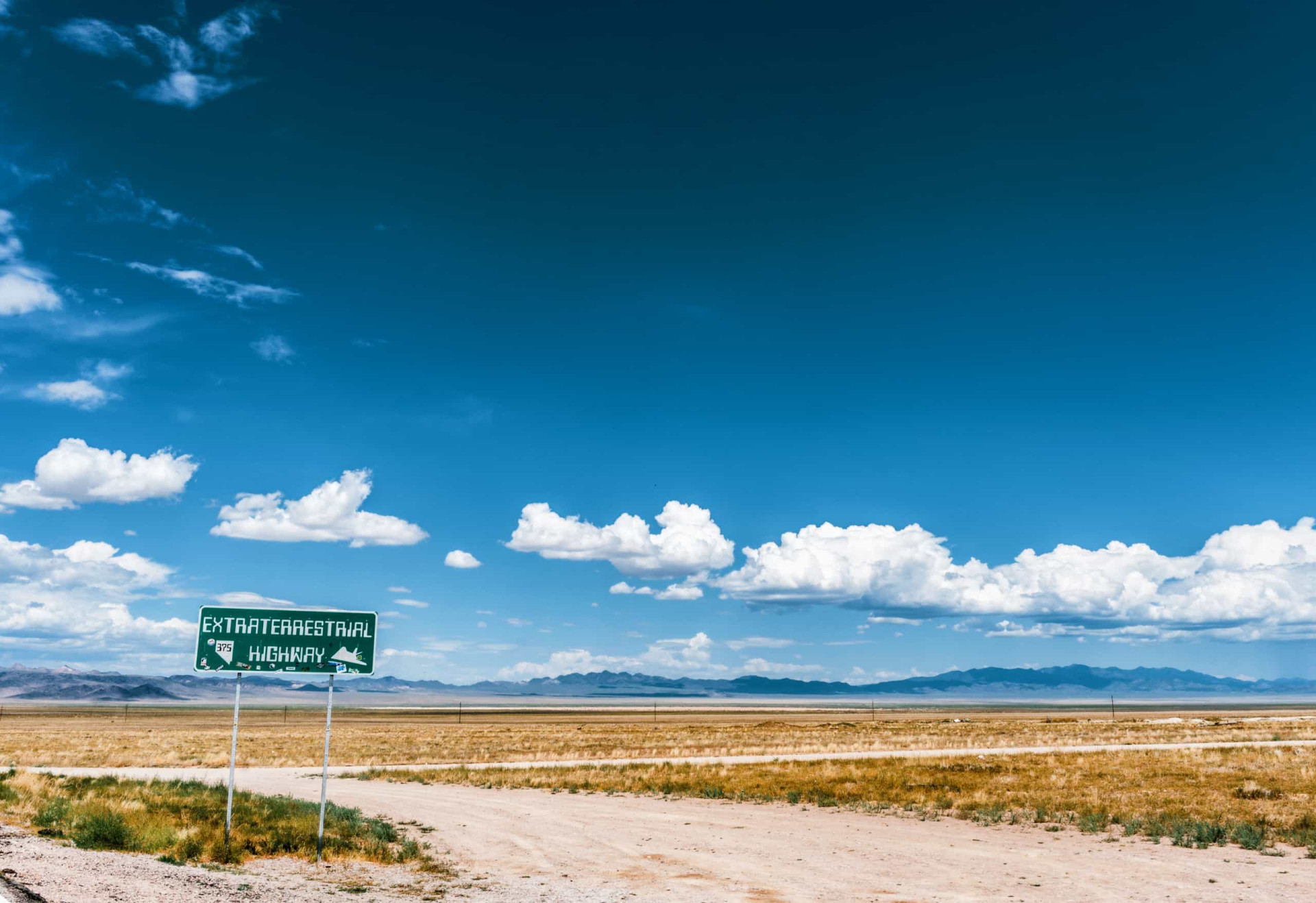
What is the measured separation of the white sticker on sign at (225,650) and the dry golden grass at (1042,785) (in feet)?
57.1

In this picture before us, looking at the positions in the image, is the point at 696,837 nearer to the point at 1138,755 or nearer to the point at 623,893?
the point at 623,893

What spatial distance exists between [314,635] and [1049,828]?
646 inches

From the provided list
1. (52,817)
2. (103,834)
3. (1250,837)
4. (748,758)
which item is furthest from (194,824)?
(748,758)

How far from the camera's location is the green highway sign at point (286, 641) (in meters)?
14.5

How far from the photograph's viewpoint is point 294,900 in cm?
1148

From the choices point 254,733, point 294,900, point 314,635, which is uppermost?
point 314,635

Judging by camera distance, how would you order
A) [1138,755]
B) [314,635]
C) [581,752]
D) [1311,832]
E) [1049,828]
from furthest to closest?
[581,752] → [1138,755] → [1049,828] → [1311,832] → [314,635]

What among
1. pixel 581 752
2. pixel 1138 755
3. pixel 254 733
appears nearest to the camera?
pixel 1138 755

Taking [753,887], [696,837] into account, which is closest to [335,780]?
[696,837]

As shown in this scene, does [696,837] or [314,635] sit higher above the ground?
[314,635]

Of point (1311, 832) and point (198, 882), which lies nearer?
point (198, 882)

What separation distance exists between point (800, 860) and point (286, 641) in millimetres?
9808

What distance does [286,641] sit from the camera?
1477cm

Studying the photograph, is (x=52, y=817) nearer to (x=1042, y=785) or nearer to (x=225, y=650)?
(x=225, y=650)
